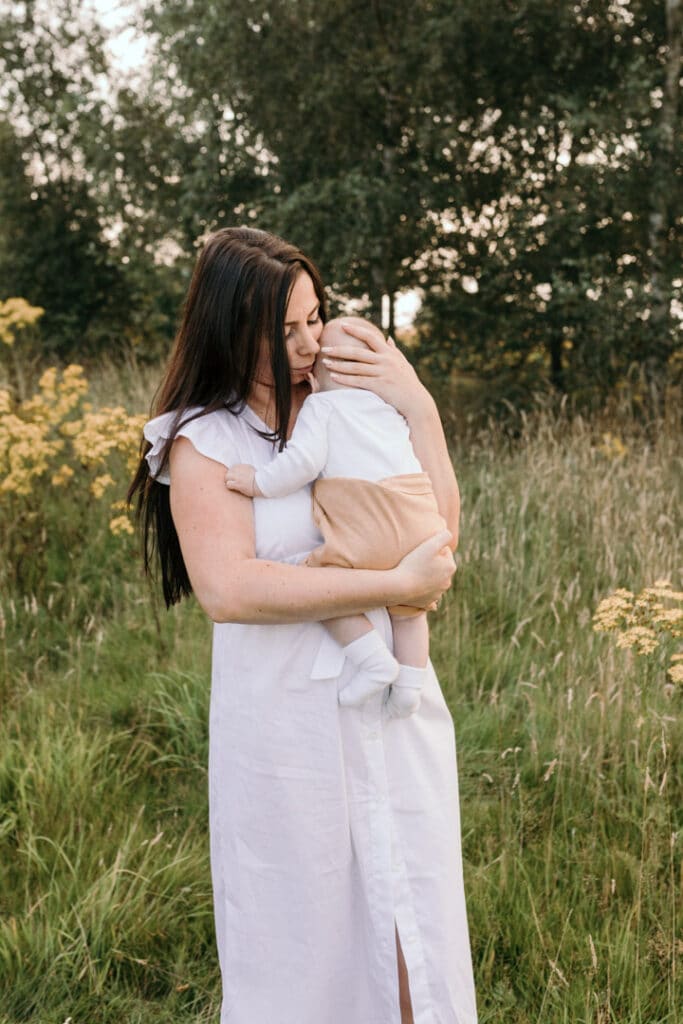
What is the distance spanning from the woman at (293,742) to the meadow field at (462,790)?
0.57 meters

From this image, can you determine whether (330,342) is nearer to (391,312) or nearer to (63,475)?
(63,475)

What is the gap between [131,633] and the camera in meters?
3.73

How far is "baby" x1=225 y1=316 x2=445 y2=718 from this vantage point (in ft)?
4.79

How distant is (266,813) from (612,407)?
7.06 meters

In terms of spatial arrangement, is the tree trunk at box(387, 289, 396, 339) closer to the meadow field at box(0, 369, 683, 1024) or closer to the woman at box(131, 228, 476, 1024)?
the meadow field at box(0, 369, 683, 1024)

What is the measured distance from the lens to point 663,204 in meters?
7.34

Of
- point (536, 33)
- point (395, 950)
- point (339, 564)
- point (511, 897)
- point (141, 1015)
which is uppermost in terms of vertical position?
point (536, 33)

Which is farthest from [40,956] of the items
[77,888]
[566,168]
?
[566,168]

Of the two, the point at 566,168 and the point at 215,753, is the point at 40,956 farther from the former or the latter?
the point at 566,168

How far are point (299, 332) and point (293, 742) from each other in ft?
2.36

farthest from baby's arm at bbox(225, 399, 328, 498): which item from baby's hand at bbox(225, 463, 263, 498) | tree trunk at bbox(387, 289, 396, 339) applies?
tree trunk at bbox(387, 289, 396, 339)

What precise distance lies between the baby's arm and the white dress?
0.05 m

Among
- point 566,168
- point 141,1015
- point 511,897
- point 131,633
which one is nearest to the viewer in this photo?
point 141,1015

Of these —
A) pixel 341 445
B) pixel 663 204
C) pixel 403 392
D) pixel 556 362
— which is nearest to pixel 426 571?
pixel 341 445
